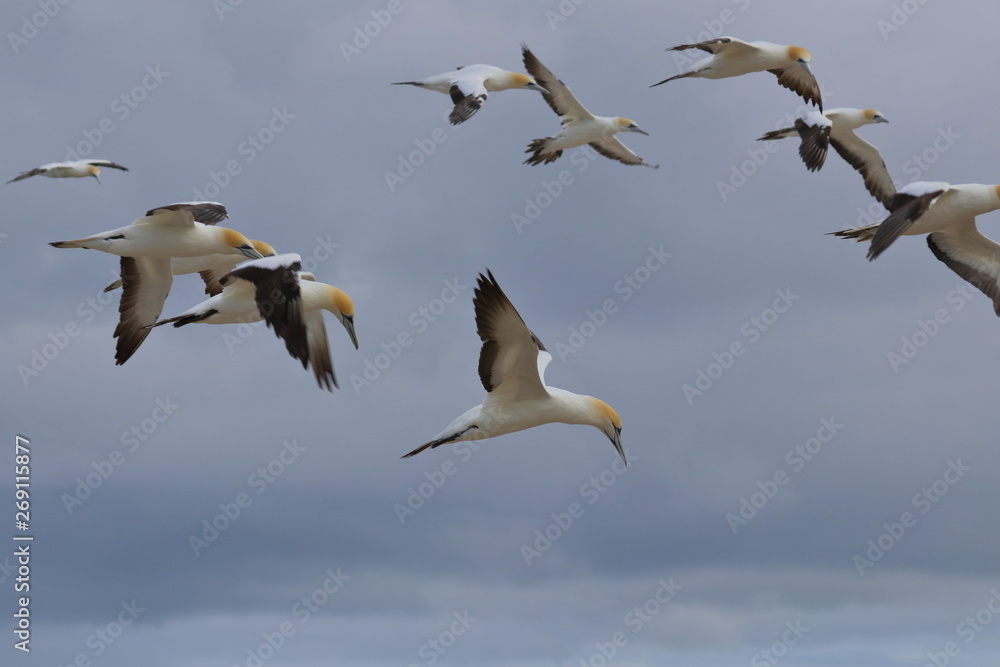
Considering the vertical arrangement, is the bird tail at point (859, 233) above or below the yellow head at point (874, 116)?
below

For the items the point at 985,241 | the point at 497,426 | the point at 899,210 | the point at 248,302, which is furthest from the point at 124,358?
the point at 985,241

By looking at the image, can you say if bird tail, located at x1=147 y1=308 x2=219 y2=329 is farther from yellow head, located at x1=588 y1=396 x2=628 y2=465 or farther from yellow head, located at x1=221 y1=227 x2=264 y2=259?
yellow head, located at x1=588 y1=396 x2=628 y2=465

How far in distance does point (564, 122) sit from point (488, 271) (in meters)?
12.1

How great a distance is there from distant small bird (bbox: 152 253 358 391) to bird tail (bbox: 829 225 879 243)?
7.26 metres

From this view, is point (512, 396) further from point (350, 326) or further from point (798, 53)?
point (798, 53)

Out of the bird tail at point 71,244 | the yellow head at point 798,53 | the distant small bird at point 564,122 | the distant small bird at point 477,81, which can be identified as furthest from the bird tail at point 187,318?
the yellow head at point 798,53

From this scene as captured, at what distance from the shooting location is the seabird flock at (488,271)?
39.4 feet

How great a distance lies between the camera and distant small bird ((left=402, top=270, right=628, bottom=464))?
38.6ft

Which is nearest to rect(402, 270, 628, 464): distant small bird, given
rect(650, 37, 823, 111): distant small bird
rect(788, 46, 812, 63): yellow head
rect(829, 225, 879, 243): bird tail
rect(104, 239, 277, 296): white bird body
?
rect(104, 239, 277, 296): white bird body

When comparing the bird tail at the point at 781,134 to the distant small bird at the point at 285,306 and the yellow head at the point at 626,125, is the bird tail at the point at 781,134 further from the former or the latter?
the distant small bird at the point at 285,306

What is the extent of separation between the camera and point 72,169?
19875 mm

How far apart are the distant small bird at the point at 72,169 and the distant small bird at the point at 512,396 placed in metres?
10.2

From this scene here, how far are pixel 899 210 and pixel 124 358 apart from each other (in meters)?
10.9

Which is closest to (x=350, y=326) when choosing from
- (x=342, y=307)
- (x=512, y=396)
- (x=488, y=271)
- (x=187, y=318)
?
(x=342, y=307)
